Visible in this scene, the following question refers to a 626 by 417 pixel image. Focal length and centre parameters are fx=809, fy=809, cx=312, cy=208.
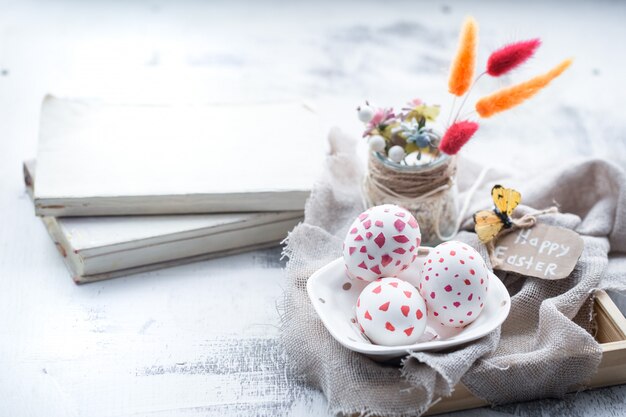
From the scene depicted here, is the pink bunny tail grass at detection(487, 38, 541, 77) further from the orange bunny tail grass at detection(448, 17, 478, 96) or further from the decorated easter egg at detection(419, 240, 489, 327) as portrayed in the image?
the decorated easter egg at detection(419, 240, 489, 327)

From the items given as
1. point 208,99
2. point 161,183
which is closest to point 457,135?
point 161,183

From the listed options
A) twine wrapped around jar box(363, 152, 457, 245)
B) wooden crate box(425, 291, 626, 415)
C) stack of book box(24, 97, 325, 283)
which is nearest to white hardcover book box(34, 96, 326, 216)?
stack of book box(24, 97, 325, 283)

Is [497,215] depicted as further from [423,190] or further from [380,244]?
[380,244]

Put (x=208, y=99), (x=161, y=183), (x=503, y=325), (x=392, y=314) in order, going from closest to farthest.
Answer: (x=392, y=314) < (x=503, y=325) < (x=161, y=183) < (x=208, y=99)

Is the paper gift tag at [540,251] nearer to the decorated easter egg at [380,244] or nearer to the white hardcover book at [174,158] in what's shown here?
the decorated easter egg at [380,244]

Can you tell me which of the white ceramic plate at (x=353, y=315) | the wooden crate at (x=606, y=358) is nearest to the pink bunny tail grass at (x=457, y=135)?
the white ceramic plate at (x=353, y=315)

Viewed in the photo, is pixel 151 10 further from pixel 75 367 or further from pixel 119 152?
pixel 75 367

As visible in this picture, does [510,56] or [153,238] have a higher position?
[510,56]
